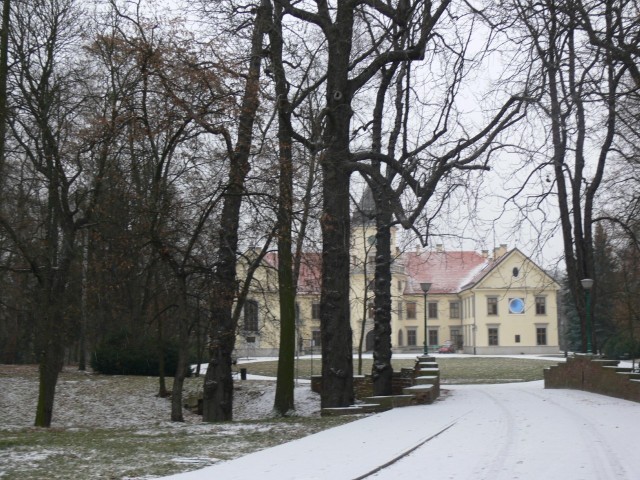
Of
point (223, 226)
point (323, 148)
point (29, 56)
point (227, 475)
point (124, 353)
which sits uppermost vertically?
point (29, 56)

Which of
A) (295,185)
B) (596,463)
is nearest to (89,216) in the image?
(295,185)

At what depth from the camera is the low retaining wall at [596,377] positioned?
62.0ft

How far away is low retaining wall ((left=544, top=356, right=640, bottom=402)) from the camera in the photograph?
744 inches

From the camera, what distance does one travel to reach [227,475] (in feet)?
27.6

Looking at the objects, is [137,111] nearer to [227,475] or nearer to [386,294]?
[386,294]

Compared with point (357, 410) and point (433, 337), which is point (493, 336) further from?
point (357, 410)

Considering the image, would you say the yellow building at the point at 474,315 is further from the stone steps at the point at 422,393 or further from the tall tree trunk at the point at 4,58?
the stone steps at the point at 422,393

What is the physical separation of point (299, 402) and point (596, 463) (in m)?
19.2

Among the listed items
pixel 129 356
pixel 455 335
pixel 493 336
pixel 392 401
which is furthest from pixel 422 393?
pixel 455 335

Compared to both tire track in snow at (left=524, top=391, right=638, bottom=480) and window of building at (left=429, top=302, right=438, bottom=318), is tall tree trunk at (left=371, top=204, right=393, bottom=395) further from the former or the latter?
window of building at (left=429, top=302, right=438, bottom=318)

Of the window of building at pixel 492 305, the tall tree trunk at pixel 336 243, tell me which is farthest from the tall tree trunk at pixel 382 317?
the window of building at pixel 492 305

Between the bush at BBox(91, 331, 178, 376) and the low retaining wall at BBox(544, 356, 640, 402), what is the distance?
666 inches

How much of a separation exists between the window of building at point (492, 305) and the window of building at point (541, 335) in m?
5.43

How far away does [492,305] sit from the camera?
9131 cm
